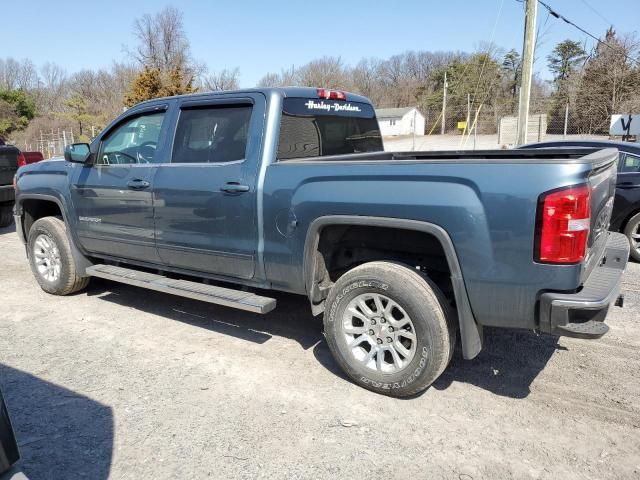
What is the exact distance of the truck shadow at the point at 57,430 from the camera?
2717 mm

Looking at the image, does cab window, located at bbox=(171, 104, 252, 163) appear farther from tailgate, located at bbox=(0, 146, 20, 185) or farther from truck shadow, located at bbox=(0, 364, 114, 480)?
tailgate, located at bbox=(0, 146, 20, 185)

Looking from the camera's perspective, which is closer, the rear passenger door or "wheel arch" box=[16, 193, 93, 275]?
the rear passenger door

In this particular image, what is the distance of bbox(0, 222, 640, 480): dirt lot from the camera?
272cm

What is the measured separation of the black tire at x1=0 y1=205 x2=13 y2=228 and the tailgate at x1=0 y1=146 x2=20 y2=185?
584 millimetres

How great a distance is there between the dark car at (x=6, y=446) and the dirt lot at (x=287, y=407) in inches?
36.5

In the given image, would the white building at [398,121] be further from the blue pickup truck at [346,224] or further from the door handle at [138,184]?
the door handle at [138,184]

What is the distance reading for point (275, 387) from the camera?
11.7 feet

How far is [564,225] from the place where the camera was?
8.77ft

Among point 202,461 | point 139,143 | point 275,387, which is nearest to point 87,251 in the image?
point 139,143

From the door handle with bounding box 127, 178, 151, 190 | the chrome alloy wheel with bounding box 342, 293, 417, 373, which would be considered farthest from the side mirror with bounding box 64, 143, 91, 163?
the chrome alloy wheel with bounding box 342, 293, 417, 373

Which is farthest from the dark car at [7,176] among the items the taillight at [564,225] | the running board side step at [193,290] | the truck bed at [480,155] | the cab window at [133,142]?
the taillight at [564,225]

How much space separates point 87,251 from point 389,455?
12.9 ft

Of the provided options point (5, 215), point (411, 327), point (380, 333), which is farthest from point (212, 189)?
point (5, 215)

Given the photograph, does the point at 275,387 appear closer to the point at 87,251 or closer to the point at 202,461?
the point at 202,461
